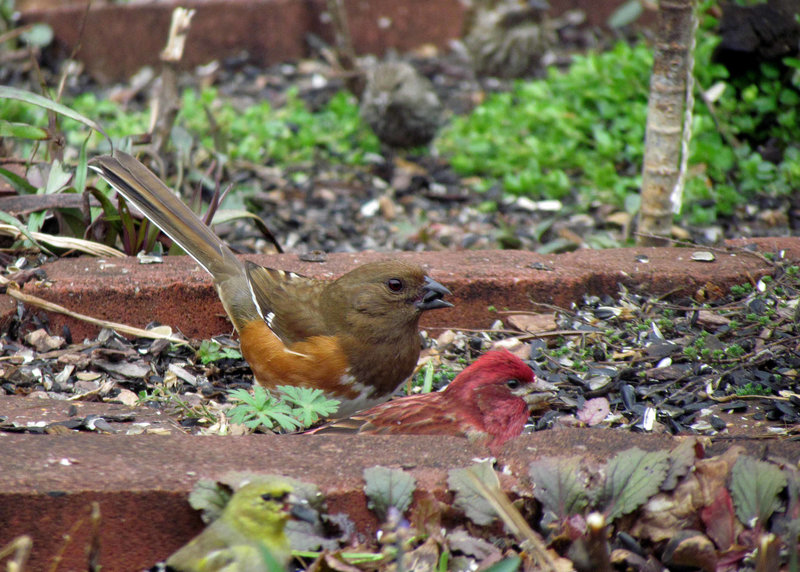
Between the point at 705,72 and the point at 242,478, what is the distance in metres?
4.60

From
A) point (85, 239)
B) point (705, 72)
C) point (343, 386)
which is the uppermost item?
point (705, 72)

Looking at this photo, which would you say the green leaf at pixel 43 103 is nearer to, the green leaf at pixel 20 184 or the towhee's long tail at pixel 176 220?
the towhee's long tail at pixel 176 220

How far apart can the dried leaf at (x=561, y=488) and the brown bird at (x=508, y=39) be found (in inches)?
221

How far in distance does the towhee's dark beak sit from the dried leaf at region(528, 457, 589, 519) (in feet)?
3.64

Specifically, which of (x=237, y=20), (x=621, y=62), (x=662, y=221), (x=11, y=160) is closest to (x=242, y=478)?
(x=662, y=221)

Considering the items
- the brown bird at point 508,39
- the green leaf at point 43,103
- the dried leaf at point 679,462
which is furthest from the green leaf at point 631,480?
the brown bird at point 508,39

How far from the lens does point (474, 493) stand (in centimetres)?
218

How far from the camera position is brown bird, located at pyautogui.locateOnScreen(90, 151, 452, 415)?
3.21m

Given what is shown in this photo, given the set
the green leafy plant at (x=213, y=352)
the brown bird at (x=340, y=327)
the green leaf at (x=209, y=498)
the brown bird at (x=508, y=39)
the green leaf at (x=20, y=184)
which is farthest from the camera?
the brown bird at (x=508, y=39)

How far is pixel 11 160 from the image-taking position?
4348 millimetres

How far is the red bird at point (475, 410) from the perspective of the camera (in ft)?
9.30

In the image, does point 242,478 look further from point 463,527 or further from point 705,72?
point 705,72

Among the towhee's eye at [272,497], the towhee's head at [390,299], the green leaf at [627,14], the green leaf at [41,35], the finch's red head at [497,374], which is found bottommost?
the towhee's eye at [272,497]

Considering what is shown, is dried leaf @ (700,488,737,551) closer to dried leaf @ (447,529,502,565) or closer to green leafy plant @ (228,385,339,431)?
dried leaf @ (447,529,502,565)
